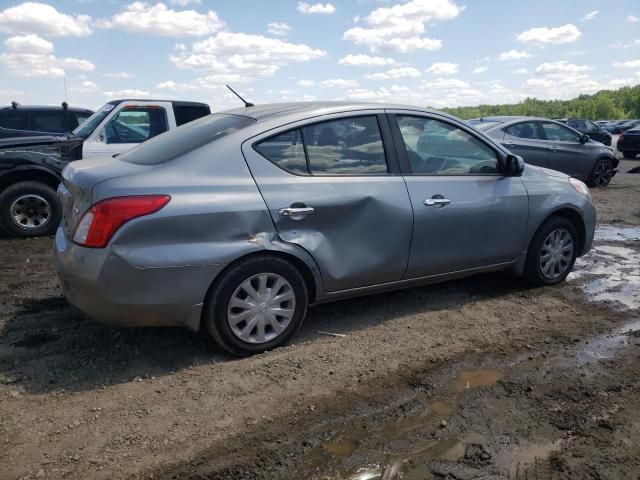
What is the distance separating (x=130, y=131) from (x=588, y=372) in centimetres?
694

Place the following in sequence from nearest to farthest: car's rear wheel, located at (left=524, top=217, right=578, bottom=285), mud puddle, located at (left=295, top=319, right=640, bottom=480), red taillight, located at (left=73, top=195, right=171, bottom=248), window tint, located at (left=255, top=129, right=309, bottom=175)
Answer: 1. mud puddle, located at (left=295, top=319, right=640, bottom=480)
2. red taillight, located at (left=73, top=195, right=171, bottom=248)
3. window tint, located at (left=255, top=129, right=309, bottom=175)
4. car's rear wheel, located at (left=524, top=217, right=578, bottom=285)

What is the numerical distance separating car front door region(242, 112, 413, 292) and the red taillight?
2.31 ft

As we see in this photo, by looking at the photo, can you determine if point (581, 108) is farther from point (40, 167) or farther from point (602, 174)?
point (40, 167)

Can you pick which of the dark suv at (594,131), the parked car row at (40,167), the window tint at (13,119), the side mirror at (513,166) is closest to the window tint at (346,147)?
the side mirror at (513,166)

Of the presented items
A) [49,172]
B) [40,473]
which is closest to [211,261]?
[40,473]

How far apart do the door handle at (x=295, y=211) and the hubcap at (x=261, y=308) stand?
40cm

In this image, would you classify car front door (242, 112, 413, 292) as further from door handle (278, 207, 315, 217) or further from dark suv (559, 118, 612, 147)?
dark suv (559, 118, 612, 147)

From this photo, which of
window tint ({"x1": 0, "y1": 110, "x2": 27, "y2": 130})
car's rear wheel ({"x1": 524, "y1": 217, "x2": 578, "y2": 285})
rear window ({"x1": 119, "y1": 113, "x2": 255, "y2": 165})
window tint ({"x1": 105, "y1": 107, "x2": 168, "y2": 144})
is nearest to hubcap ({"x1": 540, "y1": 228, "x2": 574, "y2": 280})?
car's rear wheel ({"x1": 524, "y1": 217, "x2": 578, "y2": 285})

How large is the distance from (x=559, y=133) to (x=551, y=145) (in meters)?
0.51

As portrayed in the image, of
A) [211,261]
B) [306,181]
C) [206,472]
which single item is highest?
[306,181]

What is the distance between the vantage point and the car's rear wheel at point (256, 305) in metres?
3.57

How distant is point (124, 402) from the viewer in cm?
319

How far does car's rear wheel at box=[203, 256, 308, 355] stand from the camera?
3.57 m

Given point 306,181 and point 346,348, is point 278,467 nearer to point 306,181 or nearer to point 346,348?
point 346,348
